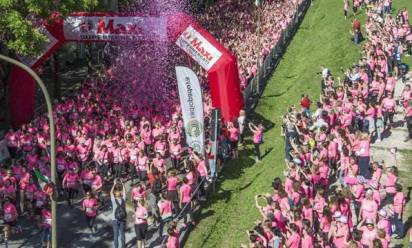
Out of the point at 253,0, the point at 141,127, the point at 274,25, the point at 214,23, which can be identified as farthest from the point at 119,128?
the point at 253,0

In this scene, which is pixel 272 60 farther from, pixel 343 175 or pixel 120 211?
pixel 120 211

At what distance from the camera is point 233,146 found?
2108 cm

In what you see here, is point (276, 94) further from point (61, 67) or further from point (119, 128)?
point (61, 67)

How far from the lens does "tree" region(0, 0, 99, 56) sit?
2144 cm

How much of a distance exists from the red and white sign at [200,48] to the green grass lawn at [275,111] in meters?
3.35

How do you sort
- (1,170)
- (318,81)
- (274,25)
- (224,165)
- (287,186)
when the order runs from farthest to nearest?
(274,25), (318,81), (224,165), (1,170), (287,186)

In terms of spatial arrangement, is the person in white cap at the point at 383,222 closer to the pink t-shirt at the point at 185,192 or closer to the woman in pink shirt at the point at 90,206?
the pink t-shirt at the point at 185,192

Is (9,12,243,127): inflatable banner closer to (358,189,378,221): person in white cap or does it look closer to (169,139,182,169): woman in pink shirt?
(169,139,182,169): woman in pink shirt


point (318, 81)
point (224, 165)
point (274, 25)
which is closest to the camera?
point (224, 165)

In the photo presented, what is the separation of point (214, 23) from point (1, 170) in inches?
856

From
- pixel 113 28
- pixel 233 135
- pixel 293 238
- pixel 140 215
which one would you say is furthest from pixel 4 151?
pixel 293 238

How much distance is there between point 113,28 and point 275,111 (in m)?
7.07

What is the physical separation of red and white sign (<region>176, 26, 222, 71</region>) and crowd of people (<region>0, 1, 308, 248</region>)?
165cm

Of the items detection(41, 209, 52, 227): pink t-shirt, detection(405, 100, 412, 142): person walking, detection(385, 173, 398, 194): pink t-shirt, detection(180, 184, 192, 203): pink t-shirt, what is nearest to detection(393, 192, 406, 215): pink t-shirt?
detection(385, 173, 398, 194): pink t-shirt
